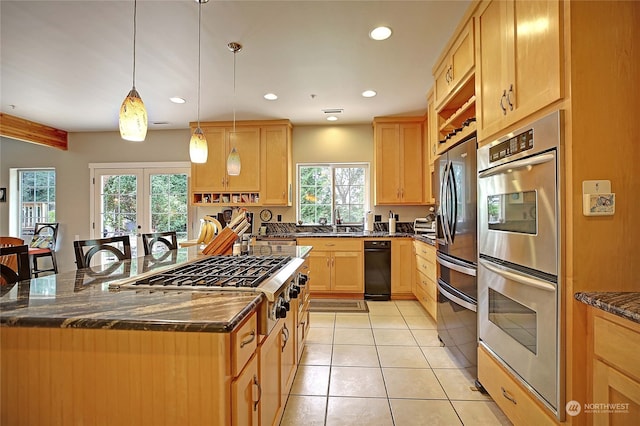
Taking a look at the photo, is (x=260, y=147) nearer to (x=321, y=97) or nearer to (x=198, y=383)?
(x=321, y=97)

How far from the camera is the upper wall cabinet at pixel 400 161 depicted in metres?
4.39

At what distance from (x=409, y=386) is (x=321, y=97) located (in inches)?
120

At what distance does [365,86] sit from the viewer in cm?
336

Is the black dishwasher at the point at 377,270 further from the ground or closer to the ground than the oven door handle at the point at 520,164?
closer to the ground

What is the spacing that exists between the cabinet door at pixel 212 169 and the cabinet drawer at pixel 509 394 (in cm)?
395

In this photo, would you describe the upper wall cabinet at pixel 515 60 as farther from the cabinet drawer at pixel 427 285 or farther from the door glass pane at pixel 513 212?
the cabinet drawer at pixel 427 285

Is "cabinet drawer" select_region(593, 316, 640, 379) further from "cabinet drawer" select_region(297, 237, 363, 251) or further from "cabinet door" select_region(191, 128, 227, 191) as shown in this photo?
"cabinet door" select_region(191, 128, 227, 191)

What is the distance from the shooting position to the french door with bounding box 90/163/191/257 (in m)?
5.06

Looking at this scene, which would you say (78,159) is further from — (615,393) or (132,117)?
(615,393)

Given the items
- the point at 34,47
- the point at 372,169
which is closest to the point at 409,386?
the point at 372,169

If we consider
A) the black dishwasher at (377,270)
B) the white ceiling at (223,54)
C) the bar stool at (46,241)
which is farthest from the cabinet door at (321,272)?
the bar stool at (46,241)

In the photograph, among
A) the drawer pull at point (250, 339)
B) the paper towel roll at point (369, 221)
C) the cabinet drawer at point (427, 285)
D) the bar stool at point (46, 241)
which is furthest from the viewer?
the bar stool at point (46, 241)

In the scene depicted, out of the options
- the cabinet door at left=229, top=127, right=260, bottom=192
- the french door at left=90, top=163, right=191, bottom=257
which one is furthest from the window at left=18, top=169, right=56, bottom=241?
the cabinet door at left=229, top=127, right=260, bottom=192

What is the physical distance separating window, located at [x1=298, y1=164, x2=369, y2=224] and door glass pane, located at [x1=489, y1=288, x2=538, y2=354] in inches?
125
